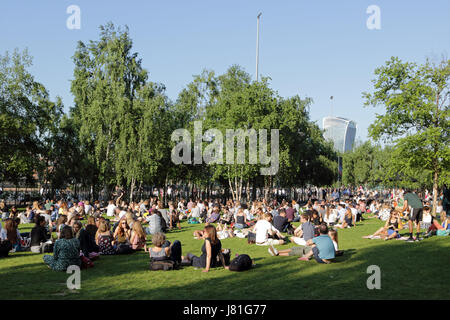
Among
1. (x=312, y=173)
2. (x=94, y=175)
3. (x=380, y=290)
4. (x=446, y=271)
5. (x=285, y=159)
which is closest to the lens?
(x=380, y=290)

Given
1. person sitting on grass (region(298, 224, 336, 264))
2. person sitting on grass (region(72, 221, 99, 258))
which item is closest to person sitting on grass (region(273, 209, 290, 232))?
person sitting on grass (region(298, 224, 336, 264))

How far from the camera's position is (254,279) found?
30.3 ft

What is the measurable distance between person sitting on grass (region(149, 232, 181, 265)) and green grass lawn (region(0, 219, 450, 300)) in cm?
44

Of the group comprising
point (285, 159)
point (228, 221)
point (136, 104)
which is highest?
point (136, 104)

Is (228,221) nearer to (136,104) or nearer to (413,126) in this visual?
(413,126)

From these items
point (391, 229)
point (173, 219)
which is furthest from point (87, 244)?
point (391, 229)

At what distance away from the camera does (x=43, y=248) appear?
1330cm

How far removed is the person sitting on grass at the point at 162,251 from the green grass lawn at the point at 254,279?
0.44 m

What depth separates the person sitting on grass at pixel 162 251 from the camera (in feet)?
34.6

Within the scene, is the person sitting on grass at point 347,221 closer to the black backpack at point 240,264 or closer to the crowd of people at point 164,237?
the crowd of people at point 164,237

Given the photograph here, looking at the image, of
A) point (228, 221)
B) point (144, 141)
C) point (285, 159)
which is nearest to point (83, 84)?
point (144, 141)

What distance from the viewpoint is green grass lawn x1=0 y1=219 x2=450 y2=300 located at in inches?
307

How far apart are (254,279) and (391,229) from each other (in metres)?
9.26
